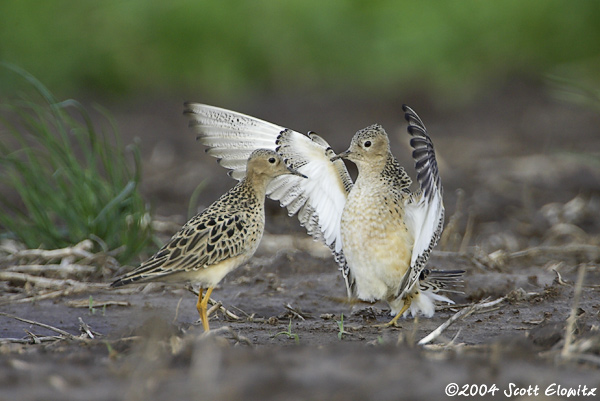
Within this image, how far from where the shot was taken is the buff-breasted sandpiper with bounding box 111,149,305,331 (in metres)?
5.02

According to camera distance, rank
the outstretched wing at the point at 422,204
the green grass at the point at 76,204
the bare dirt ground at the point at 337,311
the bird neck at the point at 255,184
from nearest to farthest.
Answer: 1. the bare dirt ground at the point at 337,311
2. the outstretched wing at the point at 422,204
3. the bird neck at the point at 255,184
4. the green grass at the point at 76,204

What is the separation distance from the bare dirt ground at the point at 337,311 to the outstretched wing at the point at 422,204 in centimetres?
41

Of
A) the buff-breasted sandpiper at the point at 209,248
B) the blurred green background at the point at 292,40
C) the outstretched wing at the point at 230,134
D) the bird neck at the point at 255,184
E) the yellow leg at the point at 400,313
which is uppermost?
the blurred green background at the point at 292,40

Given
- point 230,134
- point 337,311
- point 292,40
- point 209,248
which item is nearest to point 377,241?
point 337,311

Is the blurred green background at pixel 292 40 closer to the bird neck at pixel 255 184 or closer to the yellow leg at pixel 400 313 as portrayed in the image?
the bird neck at pixel 255 184

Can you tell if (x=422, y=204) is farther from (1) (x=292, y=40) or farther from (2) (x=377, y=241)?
(1) (x=292, y=40)

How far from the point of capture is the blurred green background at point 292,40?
14359mm

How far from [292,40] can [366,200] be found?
965 cm

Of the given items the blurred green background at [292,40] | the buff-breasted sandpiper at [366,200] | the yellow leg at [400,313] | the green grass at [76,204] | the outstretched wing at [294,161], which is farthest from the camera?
the blurred green background at [292,40]

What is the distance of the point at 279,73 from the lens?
49.8ft

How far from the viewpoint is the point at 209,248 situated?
16.7ft

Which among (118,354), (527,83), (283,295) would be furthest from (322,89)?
(118,354)

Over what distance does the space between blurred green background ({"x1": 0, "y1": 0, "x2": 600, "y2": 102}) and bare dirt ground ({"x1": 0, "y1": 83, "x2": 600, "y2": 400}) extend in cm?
180

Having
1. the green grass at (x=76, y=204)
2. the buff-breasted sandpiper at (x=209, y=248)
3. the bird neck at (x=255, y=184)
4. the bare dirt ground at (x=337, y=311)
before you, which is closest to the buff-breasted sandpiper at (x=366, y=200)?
the bare dirt ground at (x=337, y=311)
